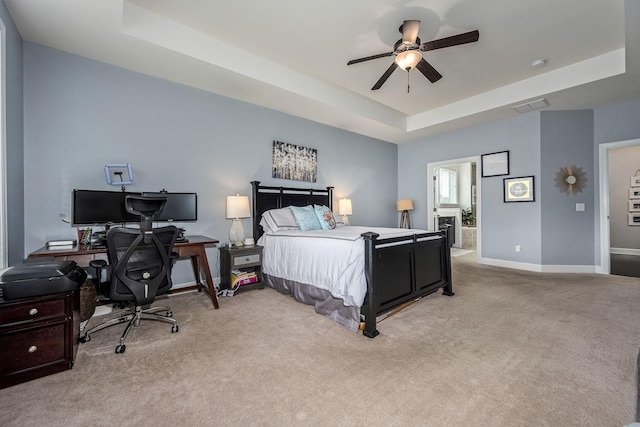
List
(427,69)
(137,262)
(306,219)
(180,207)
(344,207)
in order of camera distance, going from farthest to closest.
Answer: (344,207) → (306,219) → (180,207) → (427,69) → (137,262)

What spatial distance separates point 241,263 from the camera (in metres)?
3.47

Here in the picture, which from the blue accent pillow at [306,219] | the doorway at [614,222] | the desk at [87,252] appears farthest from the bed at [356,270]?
the doorway at [614,222]

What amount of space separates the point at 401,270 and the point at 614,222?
7.08m

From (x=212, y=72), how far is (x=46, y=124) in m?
1.75

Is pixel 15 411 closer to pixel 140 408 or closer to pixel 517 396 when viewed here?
pixel 140 408

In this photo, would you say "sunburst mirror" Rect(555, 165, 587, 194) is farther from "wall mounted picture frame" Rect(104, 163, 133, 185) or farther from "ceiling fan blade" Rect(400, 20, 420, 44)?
"wall mounted picture frame" Rect(104, 163, 133, 185)

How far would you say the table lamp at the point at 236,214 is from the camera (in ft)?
11.8

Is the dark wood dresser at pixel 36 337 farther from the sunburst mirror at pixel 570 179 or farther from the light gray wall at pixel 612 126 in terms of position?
the light gray wall at pixel 612 126

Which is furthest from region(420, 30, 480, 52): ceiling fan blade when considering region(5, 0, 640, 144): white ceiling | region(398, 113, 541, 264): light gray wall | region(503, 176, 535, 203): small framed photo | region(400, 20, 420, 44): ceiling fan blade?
region(503, 176, 535, 203): small framed photo

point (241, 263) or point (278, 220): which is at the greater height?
point (278, 220)

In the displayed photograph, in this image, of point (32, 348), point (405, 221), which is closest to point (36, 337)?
point (32, 348)

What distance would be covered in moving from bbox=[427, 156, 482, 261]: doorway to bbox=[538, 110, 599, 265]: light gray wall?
1.68 metres

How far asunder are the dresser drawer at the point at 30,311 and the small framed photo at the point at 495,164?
6.17m

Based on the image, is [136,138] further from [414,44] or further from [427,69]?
[427,69]
